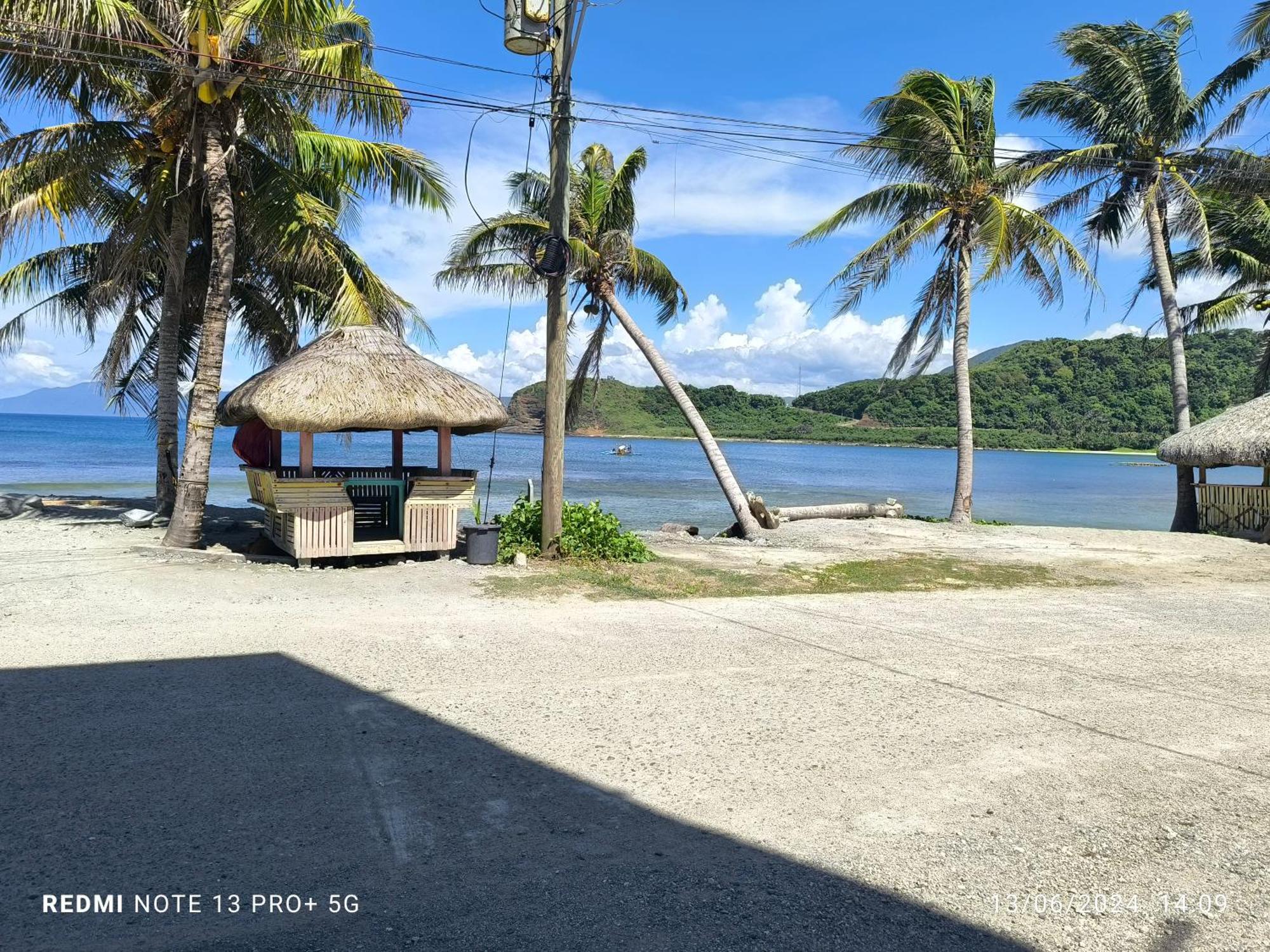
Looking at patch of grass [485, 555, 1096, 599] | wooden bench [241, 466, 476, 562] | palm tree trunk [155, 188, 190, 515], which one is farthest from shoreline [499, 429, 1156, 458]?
patch of grass [485, 555, 1096, 599]

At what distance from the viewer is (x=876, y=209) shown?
18.5 meters

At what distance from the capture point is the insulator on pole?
10.2 meters

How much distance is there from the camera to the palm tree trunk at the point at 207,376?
1138 centimetres

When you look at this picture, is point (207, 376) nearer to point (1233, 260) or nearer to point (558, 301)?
point (558, 301)

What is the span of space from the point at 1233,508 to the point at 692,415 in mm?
11686

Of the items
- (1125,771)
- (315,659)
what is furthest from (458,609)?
(1125,771)

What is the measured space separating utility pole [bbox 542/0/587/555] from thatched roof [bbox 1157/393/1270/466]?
1369cm

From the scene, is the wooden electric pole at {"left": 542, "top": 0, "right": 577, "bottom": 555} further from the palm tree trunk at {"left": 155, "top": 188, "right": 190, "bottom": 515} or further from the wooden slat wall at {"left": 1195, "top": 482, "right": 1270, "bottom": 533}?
the wooden slat wall at {"left": 1195, "top": 482, "right": 1270, "bottom": 533}

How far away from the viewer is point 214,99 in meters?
10.7

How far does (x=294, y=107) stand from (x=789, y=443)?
374 ft

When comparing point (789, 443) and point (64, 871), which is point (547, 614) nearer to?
point (64, 871)

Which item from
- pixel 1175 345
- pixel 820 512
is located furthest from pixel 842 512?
pixel 1175 345
